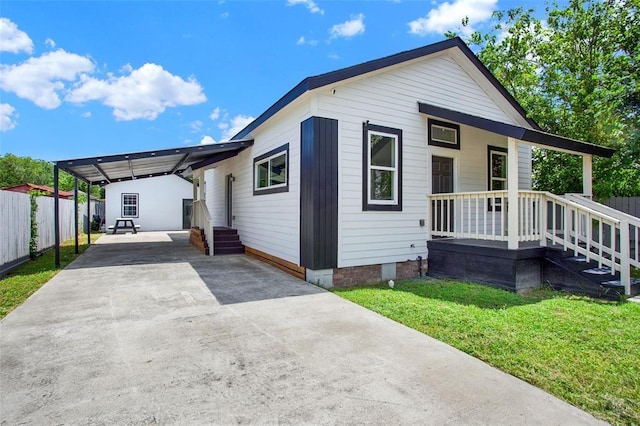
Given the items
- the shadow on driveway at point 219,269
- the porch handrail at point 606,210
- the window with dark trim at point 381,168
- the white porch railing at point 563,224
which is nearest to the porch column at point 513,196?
the white porch railing at point 563,224

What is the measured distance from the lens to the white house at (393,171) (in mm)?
6078

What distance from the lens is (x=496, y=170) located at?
8961 mm

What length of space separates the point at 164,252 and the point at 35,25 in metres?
7.67

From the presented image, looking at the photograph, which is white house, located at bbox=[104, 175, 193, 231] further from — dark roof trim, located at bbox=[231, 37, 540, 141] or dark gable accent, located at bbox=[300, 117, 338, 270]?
dark gable accent, located at bbox=[300, 117, 338, 270]

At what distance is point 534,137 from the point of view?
232 inches

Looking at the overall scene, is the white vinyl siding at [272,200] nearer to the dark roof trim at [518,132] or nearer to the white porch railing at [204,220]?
the white porch railing at [204,220]

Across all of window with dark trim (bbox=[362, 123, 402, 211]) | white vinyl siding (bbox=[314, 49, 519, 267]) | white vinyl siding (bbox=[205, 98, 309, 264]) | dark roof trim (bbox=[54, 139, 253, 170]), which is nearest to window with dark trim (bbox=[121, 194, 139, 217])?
white vinyl siding (bbox=[205, 98, 309, 264])

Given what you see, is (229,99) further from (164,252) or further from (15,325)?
(15,325)

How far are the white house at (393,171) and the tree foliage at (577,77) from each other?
3.10m

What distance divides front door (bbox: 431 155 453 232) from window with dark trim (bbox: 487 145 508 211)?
1.37 m

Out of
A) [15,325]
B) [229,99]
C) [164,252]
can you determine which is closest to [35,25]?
[164,252]

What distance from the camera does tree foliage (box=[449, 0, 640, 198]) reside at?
9047 mm

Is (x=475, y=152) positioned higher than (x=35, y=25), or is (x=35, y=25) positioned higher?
(x=35, y=25)

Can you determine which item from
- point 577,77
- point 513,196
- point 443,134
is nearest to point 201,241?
point 443,134
